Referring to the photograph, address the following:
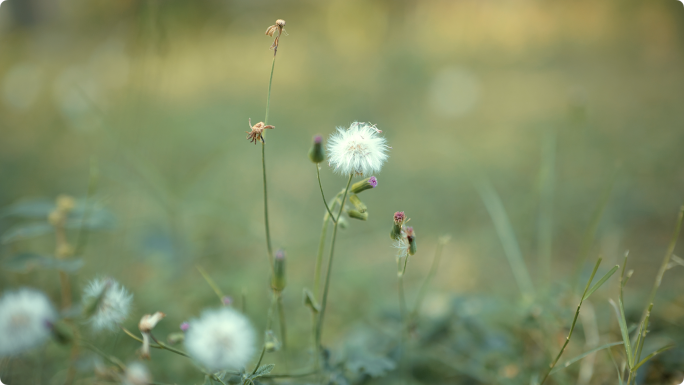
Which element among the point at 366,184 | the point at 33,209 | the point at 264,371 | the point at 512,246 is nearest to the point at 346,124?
the point at 512,246

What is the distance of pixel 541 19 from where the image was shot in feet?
8.76

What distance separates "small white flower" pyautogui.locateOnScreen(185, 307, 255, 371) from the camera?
0.45 metres

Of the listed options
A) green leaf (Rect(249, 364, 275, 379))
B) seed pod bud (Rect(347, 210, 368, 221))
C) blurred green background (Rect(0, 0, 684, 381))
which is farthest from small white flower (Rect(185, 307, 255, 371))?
blurred green background (Rect(0, 0, 684, 381))

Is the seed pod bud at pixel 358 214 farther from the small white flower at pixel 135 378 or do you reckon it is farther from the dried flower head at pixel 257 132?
the small white flower at pixel 135 378

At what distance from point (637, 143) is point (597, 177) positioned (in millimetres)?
338

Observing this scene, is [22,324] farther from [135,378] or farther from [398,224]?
[398,224]

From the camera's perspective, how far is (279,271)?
558 millimetres

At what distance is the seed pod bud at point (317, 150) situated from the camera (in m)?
0.51

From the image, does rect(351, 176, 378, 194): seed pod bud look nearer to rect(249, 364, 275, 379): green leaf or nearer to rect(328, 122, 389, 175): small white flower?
rect(328, 122, 389, 175): small white flower

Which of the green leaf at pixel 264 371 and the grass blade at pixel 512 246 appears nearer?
the green leaf at pixel 264 371

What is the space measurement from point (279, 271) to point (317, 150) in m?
0.19

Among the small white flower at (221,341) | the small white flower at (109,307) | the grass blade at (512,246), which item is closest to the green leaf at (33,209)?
the small white flower at (109,307)

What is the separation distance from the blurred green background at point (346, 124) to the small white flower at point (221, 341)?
44 cm

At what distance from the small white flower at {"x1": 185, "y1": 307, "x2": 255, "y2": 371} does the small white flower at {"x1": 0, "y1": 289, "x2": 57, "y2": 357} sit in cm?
23
